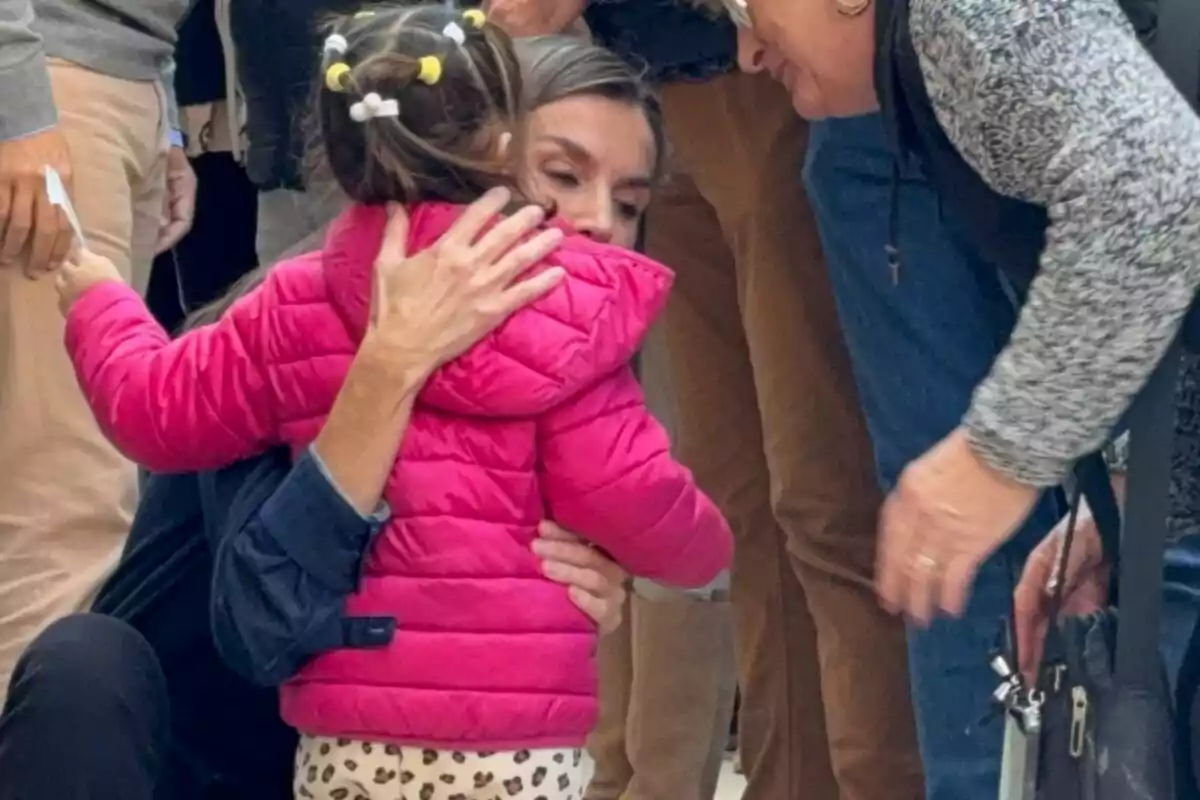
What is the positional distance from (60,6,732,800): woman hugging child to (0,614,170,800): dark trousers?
0.10m

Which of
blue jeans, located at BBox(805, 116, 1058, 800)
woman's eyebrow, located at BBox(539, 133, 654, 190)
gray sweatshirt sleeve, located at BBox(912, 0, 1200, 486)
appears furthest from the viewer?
blue jeans, located at BBox(805, 116, 1058, 800)

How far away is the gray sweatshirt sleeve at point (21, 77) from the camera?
4.79ft

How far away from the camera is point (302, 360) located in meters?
1.06

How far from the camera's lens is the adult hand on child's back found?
102 cm

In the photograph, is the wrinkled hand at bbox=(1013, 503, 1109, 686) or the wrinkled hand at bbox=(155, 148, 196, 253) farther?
the wrinkled hand at bbox=(155, 148, 196, 253)

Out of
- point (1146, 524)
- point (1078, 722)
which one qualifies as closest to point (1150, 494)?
point (1146, 524)

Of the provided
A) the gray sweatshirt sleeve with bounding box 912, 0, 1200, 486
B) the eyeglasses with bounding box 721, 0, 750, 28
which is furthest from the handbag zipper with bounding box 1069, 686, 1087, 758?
the eyeglasses with bounding box 721, 0, 750, 28

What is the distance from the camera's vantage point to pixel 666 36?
1470 mm

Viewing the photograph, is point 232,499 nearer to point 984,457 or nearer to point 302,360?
point 302,360

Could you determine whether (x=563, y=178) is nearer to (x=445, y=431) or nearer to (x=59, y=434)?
(x=445, y=431)

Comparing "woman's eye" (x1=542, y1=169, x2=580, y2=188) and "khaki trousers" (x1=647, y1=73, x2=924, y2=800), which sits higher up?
"woman's eye" (x1=542, y1=169, x2=580, y2=188)

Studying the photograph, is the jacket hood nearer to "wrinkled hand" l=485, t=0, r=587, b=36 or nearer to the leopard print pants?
the leopard print pants

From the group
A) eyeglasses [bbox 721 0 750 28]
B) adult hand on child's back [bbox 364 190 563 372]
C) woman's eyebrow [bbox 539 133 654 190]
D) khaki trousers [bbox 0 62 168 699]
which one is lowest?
khaki trousers [bbox 0 62 168 699]

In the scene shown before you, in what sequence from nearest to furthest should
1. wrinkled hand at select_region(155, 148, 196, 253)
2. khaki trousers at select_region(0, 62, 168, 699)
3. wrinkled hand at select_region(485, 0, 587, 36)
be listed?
wrinkled hand at select_region(485, 0, 587, 36)
khaki trousers at select_region(0, 62, 168, 699)
wrinkled hand at select_region(155, 148, 196, 253)
